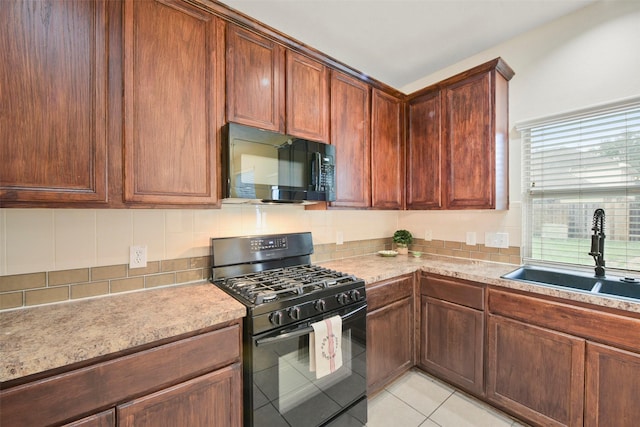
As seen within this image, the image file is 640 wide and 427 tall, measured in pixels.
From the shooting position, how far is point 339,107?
82.8 inches

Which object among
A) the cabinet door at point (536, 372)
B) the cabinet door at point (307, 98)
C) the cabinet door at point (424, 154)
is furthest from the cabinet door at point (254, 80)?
the cabinet door at point (536, 372)

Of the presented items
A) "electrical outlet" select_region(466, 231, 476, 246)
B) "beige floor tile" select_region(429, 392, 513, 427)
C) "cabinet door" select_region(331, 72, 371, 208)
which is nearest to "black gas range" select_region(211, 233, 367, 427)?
"beige floor tile" select_region(429, 392, 513, 427)

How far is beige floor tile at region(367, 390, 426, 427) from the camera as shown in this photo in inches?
69.3

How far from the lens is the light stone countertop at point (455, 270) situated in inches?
56.1

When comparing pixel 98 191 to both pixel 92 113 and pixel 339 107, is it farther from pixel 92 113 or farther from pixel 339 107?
pixel 339 107

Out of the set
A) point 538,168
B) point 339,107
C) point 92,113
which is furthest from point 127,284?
point 538,168

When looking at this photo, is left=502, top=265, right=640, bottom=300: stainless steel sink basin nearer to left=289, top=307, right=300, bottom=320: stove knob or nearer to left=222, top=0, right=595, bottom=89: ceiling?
left=289, top=307, right=300, bottom=320: stove knob

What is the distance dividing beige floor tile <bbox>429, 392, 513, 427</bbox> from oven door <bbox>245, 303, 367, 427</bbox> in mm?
550

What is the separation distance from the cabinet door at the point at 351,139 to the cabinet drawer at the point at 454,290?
0.79 m

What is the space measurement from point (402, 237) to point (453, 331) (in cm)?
104

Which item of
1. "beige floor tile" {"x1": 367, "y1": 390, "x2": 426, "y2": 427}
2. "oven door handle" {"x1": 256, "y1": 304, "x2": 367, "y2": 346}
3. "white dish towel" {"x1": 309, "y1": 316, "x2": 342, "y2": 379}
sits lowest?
"beige floor tile" {"x1": 367, "y1": 390, "x2": 426, "y2": 427}

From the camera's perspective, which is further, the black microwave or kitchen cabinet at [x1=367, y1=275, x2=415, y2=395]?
kitchen cabinet at [x1=367, y1=275, x2=415, y2=395]

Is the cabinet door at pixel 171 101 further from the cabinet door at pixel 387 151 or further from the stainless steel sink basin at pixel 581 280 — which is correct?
the stainless steel sink basin at pixel 581 280

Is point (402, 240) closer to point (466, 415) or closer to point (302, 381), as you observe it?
point (466, 415)
